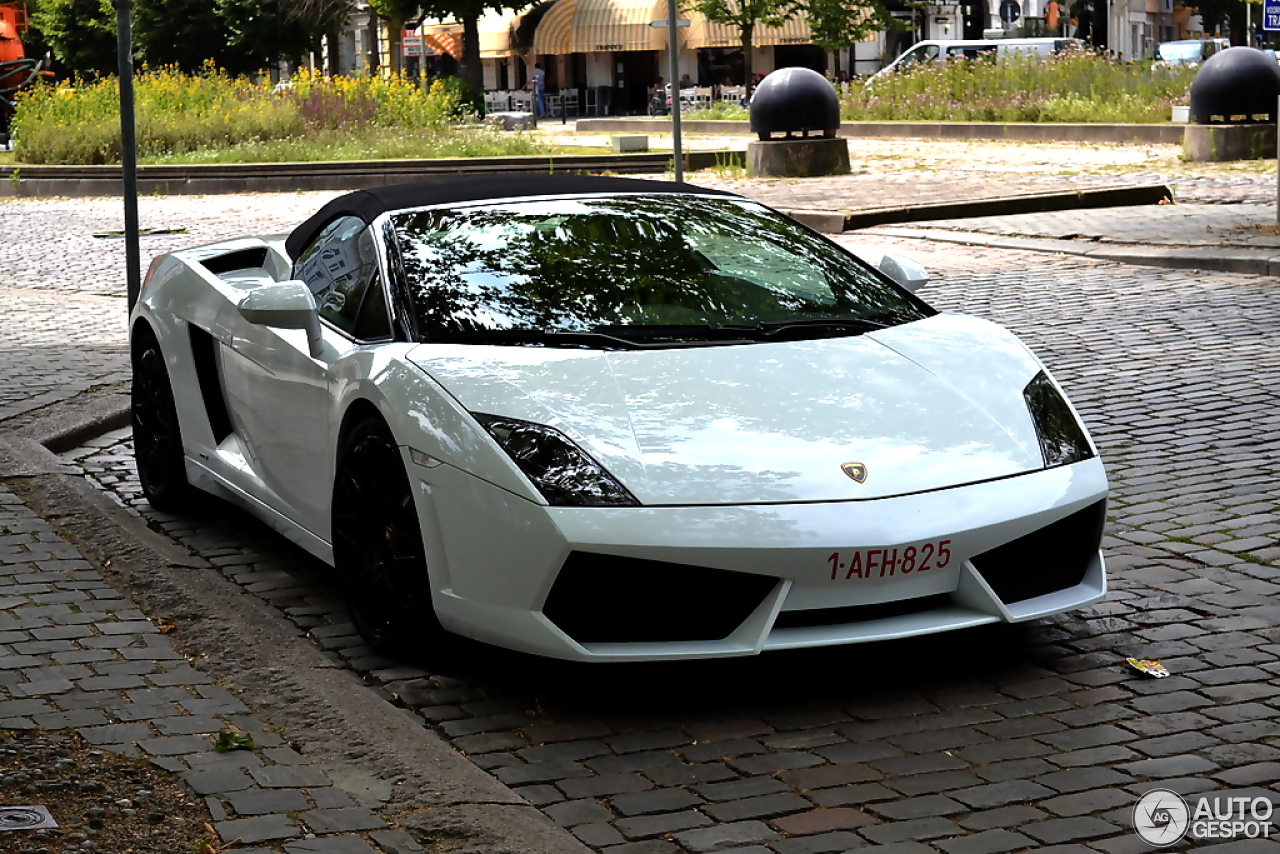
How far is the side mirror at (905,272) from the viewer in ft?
19.0

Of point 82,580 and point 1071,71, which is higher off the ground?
point 1071,71

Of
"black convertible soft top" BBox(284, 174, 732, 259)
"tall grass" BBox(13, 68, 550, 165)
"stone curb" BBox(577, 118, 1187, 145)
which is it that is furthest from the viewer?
"stone curb" BBox(577, 118, 1187, 145)

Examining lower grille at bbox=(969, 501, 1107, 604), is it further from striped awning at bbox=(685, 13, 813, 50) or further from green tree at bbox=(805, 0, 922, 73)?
striped awning at bbox=(685, 13, 813, 50)

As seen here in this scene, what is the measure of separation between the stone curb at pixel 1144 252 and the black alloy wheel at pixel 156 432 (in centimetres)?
859

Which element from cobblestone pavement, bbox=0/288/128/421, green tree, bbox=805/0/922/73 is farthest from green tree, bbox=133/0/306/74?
cobblestone pavement, bbox=0/288/128/421

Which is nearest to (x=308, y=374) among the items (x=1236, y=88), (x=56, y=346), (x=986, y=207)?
(x=56, y=346)

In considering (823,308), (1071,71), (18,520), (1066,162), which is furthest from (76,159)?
(823,308)

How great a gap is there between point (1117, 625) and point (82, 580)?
3.15 metres

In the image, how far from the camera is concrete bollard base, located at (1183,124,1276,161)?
2281cm

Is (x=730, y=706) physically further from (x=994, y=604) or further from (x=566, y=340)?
(x=566, y=340)

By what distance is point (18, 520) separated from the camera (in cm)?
635

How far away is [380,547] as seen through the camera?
4715 millimetres

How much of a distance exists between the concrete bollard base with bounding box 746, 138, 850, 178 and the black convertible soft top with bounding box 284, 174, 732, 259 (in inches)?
656

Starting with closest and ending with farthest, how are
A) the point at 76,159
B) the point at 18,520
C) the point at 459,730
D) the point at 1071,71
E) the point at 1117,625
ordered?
the point at 459,730
the point at 1117,625
the point at 18,520
the point at 76,159
the point at 1071,71
